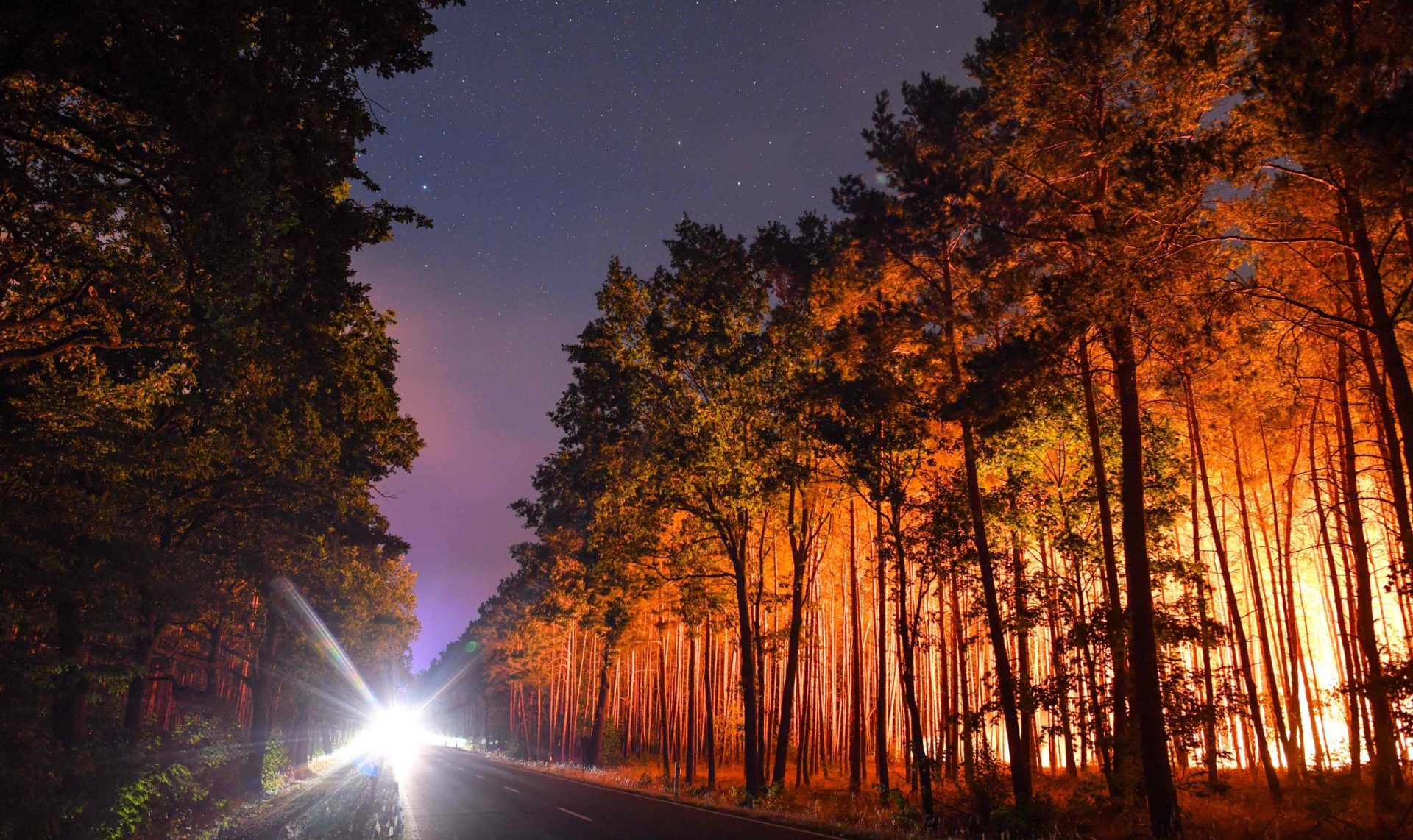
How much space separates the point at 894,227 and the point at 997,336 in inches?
135

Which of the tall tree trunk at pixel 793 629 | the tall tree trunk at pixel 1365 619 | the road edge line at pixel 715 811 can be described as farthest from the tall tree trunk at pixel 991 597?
the tall tree trunk at pixel 793 629

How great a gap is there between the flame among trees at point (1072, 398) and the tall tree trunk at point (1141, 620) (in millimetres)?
54

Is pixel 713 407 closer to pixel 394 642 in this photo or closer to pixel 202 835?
pixel 202 835

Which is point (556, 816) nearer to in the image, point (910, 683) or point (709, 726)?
point (910, 683)

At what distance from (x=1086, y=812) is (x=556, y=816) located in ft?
34.5

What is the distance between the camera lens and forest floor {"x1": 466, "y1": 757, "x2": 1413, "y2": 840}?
11531 millimetres

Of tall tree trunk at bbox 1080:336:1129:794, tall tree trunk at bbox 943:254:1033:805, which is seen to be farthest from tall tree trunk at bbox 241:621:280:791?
tall tree trunk at bbox 1080:336:1129:794

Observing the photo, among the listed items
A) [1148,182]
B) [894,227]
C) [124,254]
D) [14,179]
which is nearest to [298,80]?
[14,179]

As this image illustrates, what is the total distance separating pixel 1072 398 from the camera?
15.9 m

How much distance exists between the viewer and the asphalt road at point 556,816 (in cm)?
1349

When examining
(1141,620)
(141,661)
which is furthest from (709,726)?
(1141,620)

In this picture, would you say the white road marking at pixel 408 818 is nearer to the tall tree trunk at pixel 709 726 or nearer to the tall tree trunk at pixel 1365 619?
the tall tree trunk at pixel 709 726

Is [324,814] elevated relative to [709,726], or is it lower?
lower

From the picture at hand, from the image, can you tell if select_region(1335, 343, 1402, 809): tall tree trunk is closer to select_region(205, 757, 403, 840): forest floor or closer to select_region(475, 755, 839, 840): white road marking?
select_region(475, 755, 839, 840): white road marking
